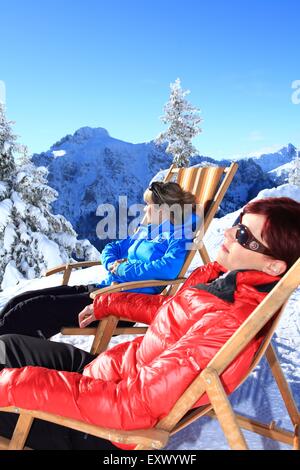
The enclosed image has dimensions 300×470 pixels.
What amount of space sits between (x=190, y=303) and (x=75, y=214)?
140 metres

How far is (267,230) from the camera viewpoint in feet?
5.34

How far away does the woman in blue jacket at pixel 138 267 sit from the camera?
2912mm

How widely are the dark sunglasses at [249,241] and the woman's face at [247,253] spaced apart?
0.4 inches

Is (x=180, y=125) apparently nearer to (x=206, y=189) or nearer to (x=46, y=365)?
(x=206, y=189)

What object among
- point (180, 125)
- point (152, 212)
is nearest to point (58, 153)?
point (180, 125)

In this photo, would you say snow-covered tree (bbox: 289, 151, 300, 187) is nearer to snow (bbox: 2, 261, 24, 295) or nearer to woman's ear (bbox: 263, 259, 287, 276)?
snow (bbox: 2, 261, 24, 295)

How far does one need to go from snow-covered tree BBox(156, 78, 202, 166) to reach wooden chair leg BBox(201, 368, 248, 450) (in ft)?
70.5

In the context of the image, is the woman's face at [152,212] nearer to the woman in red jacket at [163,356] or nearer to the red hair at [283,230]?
the woman in red jacket at [163,356]

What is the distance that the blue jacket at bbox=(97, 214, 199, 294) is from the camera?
3.34m

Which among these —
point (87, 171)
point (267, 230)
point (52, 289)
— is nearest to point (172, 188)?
point (52, 289)

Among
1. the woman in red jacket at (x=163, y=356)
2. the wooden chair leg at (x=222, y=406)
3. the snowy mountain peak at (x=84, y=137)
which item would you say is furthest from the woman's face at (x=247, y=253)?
the snowy mountain peak at (x=84, y=137)

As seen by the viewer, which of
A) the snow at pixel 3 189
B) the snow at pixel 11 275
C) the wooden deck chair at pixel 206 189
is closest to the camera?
the wooden deck chair at pixel 206 189

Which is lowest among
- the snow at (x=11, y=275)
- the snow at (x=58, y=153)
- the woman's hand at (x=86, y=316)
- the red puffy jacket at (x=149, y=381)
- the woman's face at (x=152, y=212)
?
the snow at (x=58, y=153)

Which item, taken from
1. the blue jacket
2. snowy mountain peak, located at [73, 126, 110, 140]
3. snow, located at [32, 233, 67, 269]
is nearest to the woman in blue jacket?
the blue jacket
